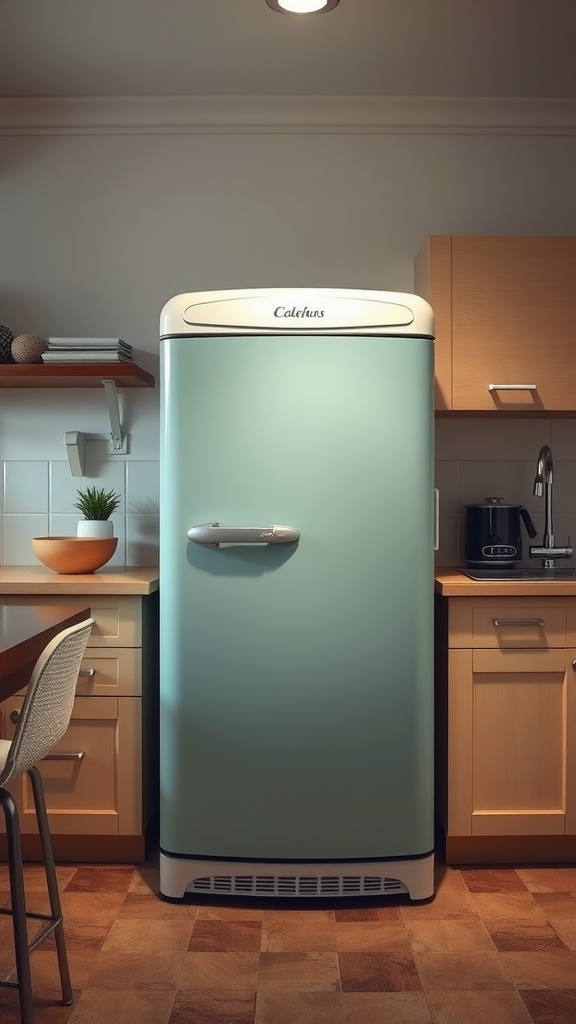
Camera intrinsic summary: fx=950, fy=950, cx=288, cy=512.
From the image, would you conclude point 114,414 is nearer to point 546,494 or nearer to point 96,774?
point 96,774

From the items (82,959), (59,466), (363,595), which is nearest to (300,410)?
(363,595)

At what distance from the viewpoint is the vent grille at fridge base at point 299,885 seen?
2.53m

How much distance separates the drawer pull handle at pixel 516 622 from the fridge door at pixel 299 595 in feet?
0.99

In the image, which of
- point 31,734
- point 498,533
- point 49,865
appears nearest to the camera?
point 31,734

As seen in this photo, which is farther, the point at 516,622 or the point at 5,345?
the point at 5,345

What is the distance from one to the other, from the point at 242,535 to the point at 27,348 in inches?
43.8

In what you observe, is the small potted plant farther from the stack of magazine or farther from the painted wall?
the stack of magazine

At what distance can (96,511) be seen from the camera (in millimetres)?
3152

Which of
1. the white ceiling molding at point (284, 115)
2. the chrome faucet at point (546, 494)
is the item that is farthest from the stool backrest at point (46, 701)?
the white ceiling molding at point (284, 115)

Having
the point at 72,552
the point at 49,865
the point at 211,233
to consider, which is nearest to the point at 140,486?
the point at 72,552

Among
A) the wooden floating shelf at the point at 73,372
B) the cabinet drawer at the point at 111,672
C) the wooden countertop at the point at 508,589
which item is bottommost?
the cabinet drawer at the point at 111,672

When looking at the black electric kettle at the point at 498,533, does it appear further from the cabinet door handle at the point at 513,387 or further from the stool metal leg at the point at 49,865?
the stool metal leg at the point at 49,865

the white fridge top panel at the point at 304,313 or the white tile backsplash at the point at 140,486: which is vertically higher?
the white fridge top panel at the point at 304,313

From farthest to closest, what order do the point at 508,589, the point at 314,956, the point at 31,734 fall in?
the point at 508,589 → the point at 314,956 → the point at 31,734
